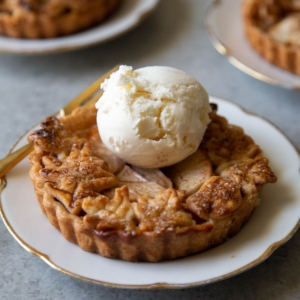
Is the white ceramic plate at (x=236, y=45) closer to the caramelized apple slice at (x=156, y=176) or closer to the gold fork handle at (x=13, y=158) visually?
the caramelized apple slice at (x=156, y=176)

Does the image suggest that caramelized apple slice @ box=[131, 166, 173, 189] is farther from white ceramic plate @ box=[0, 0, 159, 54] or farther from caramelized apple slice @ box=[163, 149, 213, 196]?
white ceramic plate @ box=[0, 0, 159, 54]

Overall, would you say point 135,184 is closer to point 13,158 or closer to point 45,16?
point 13,158

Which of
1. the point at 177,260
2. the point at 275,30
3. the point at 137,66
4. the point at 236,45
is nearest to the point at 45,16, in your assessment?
the point at 137,66

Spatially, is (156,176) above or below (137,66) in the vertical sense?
above

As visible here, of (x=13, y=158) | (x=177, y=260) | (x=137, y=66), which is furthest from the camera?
(x=137, y=66)

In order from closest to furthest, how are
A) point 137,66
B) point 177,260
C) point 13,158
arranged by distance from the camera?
point 177,260, point 13,158, point 137,66

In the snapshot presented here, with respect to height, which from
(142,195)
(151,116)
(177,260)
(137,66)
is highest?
(151,116)
